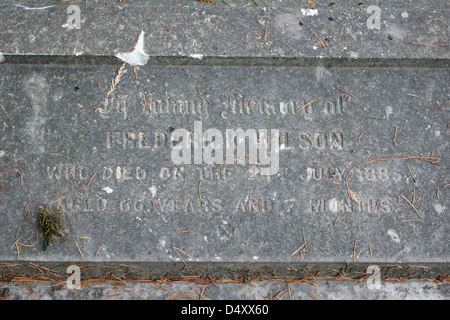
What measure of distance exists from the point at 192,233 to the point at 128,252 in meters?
0.41

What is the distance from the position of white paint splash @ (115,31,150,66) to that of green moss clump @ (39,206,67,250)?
1.06m

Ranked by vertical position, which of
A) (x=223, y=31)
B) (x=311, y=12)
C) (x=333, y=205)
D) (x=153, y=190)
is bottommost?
(x=333, y=205)

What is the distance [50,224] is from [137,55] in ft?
3.90

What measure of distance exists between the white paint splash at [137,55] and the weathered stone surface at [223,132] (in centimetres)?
5

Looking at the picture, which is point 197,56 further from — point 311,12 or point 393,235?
point 393,235

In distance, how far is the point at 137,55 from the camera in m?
2.00

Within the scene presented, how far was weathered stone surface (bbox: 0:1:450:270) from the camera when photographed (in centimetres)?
193

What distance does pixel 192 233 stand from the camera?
193 cm

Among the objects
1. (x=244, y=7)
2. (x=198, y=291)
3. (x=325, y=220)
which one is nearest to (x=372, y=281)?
(x=325, y=220)

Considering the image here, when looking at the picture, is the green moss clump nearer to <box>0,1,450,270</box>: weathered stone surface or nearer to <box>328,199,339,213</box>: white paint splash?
<box>0,1,450,270</box>: weathered stone surface

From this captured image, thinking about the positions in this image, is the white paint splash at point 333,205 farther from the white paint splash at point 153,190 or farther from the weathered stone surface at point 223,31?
the white paint splash at point 153,190

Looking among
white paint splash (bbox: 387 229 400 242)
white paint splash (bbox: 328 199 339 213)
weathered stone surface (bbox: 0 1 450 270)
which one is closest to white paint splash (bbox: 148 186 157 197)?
weathered stone surface (bbox: 0 1 450 270)

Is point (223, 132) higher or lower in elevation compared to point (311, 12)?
lower

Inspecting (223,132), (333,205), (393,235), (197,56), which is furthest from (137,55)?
(393,235)
